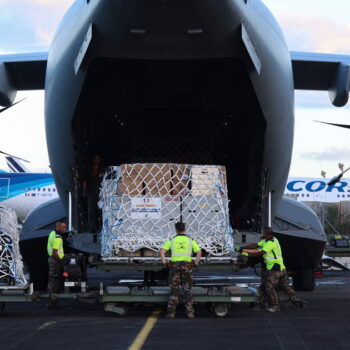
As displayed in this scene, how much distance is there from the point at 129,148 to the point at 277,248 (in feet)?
10.1

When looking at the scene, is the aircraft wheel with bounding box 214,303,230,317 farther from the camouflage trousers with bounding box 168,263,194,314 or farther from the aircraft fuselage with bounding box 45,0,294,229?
the aircraft fuselage with bounding box 45,0,294,229

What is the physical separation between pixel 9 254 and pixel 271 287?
3936 millimetres

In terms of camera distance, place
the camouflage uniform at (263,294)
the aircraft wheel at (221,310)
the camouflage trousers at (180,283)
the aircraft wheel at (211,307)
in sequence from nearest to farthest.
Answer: the camouflage trousers at (180,283) → the aircraft wheel at (221,310) → the aircraft wheel at (211,307) → the camouflage uniform at (263,294)

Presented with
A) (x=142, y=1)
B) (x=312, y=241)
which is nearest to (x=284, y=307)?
(x=312, y=241)

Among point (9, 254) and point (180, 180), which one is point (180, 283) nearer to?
point (180, 180)

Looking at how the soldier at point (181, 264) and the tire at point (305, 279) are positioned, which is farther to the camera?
the tire at point (305, 279)

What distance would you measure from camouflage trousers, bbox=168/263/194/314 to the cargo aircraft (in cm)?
145

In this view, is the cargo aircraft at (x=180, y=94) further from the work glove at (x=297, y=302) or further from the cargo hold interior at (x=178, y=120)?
the work glove at (x=297, y=302)

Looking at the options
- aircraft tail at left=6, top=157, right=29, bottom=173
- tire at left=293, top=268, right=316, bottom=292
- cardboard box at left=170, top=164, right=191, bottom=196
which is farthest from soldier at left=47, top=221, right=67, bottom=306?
aircraft tail at left=6, top=157, right=29, bottom=173

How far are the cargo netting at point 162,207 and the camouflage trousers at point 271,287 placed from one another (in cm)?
99

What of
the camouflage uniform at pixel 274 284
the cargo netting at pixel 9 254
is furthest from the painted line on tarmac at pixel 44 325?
the camouflage uniform at pixel 274 284

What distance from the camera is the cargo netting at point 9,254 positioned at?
1276cm

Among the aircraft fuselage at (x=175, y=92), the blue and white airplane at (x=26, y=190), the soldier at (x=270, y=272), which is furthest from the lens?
the blue and white airplane at (x=26, y=190)

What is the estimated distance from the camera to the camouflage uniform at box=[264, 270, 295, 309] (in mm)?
12531
